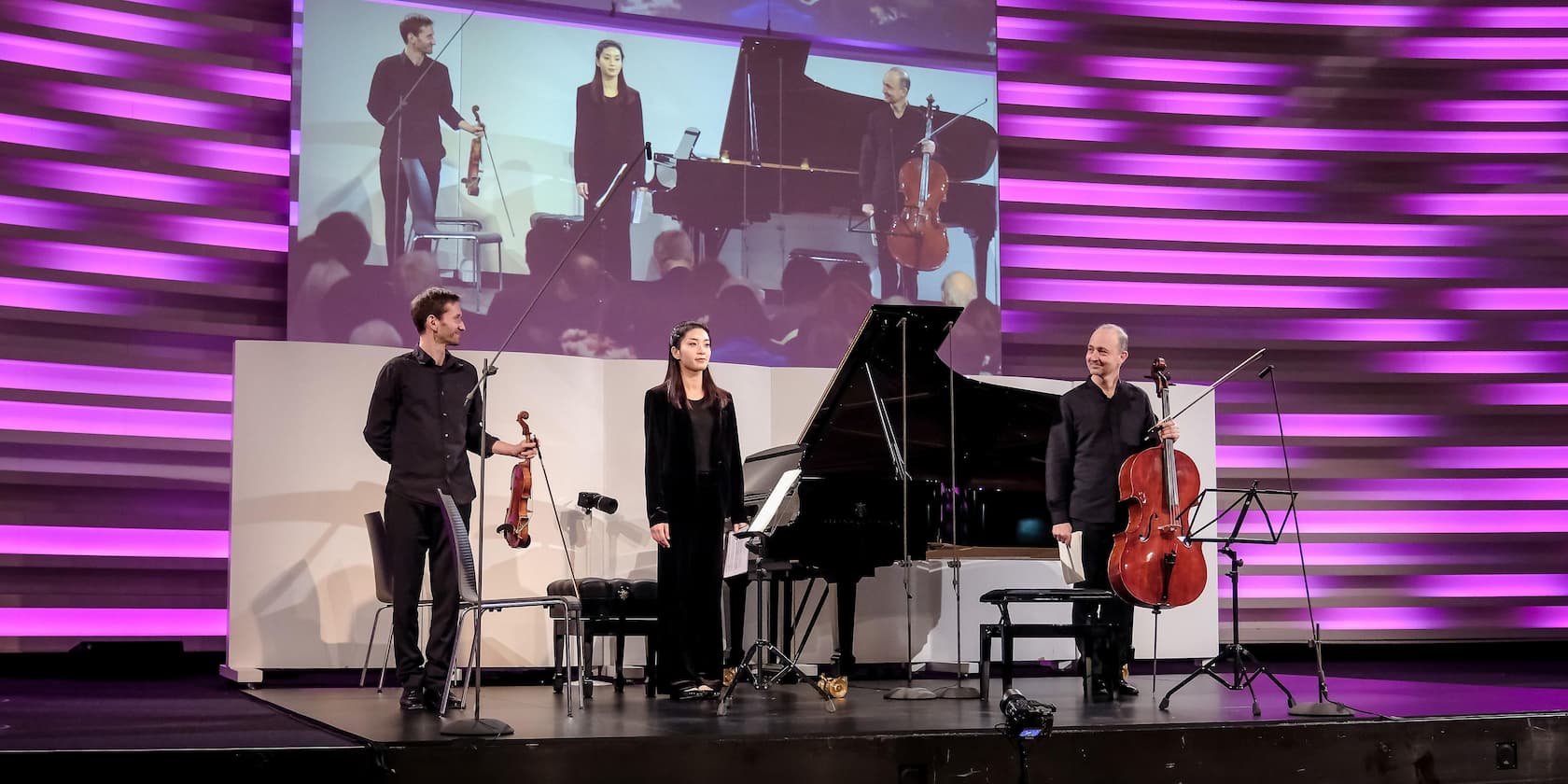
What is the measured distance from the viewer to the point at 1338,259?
877 cm

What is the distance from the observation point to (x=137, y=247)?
7.27 metres

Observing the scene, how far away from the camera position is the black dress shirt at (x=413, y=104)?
24.7 feet

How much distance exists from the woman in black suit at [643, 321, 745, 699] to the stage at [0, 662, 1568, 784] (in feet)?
0.82

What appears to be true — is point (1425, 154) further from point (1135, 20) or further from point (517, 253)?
point (517, 253)

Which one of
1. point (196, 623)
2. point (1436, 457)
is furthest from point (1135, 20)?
point (196, 623)

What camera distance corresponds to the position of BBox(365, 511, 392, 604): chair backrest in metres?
5.86

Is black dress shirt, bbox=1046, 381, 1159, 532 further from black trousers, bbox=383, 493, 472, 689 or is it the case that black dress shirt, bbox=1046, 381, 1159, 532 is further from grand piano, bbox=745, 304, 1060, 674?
black trousers, bbox=383, 493, 472, 689

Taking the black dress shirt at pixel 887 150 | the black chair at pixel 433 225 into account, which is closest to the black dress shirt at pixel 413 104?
the black chair at pixel 433 225

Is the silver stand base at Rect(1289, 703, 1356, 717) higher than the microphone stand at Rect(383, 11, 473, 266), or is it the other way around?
the microphone stand at Rect(383, 11, 473, 266)

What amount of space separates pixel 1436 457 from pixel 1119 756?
563 centimetres

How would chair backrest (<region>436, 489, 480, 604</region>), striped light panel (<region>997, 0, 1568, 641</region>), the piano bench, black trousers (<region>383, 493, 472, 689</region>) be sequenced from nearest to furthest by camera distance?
chair backrest (<region>436, 489, 480, 604</region>) → black trousers (<region>383, 493, 472, 689</region>) → the piano bench → striped light panel (<region>997, 0, 1568, 641</region>)

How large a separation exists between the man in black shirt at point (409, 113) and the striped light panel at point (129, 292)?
1.96 ft

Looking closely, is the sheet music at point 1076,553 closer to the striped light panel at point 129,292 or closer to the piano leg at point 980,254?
the piano leg at point 980,254

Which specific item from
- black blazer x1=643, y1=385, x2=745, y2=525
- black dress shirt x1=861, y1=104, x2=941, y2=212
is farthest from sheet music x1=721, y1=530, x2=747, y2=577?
black dress shirt x1=861, y1=104, x2=941, y2=212
